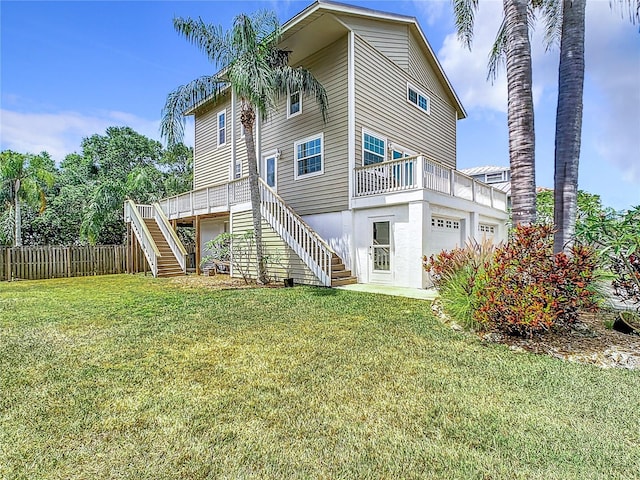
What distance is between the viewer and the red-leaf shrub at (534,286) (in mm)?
4305

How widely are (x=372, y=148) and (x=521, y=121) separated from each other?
19.7ft

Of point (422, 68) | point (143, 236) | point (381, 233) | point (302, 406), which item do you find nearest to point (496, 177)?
point (422, 68)

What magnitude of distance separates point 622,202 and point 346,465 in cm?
657

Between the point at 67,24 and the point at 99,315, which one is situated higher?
the point at 67,24

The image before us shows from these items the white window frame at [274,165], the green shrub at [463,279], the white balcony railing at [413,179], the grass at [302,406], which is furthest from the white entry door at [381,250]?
the grass at [302,406]

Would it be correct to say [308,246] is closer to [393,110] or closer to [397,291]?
[397,291]

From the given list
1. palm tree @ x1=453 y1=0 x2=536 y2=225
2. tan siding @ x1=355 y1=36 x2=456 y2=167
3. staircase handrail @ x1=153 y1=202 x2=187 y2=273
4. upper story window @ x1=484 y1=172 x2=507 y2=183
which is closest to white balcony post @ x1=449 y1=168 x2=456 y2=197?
tan siding @ x1=355 y1=36 x2=456 y2=167

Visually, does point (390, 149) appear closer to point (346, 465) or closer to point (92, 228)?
point (346, 465)

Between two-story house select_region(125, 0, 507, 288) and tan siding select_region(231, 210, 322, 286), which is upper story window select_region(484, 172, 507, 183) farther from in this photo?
tan siding select_region(231, 210, 322, 286)

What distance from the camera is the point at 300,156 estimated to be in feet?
41.0

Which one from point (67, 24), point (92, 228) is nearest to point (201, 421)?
point (67, 24)

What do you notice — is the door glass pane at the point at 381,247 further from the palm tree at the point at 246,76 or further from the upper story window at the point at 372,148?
the palm tree at the point at 246,76

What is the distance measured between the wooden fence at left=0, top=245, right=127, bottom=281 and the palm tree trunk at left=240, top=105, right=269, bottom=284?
Answer: 9620 mm

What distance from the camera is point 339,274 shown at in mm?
10219
